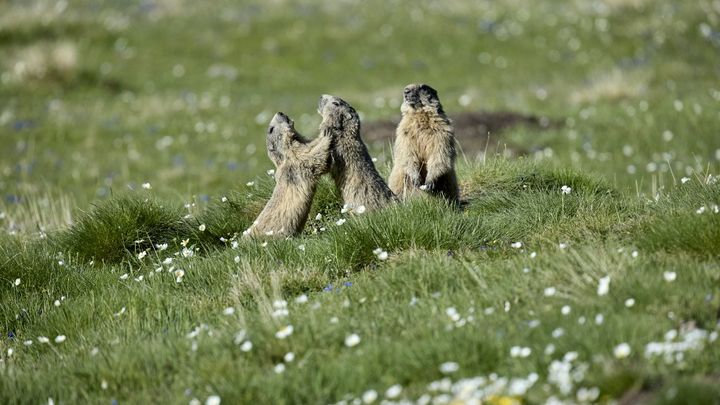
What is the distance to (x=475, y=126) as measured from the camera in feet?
46.3

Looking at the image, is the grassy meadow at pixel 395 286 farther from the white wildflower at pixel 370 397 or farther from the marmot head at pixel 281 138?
the marmot head at pixel 281 138

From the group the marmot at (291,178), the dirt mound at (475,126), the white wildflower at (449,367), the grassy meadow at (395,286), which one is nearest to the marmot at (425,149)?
the grassy meadow at (395,286)

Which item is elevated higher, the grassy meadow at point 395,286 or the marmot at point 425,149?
the marmot at point 425,149

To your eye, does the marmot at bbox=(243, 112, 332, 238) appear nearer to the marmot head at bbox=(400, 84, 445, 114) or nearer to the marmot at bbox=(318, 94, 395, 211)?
the marmot at bbox=(318, 94, 395, 211)

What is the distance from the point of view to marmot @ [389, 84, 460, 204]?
690 cm

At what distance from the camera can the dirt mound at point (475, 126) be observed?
13.3 metres

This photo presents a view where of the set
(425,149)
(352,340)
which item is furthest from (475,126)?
(352,340)

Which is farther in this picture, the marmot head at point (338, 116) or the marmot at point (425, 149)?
the marmot at point (425, 149)

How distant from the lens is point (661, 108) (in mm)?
15234

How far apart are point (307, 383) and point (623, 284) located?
1861 millimetres

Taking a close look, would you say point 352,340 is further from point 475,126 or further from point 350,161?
point 475,126

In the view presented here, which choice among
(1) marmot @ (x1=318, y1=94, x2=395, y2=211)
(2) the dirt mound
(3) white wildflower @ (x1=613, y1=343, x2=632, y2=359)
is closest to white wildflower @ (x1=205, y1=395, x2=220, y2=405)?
(3) white wildflower @ (x1=613, y1=343, x2=632, y2=359)

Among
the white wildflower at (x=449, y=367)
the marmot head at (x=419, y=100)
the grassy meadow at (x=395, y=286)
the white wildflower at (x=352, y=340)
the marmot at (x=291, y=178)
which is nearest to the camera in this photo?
the white wildflower at (x=449, y=367)

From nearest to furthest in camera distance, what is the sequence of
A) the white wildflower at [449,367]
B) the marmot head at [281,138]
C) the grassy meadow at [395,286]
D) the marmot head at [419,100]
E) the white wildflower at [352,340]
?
the white wildflower at [449,367]
the grassy meadow at [395,286]
the white wildflower at [352,340]
the marmot head at [281,138]
the marmot head at [419,100]
